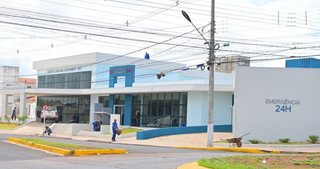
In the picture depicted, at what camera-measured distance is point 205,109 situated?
3566cm

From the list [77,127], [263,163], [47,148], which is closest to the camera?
[263,163]

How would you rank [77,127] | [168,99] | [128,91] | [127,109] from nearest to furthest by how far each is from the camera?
[168,99] → [77,127] → [128,91] → [127,109]

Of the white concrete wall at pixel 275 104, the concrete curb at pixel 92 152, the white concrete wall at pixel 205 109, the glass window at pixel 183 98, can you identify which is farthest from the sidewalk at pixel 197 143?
the concrete curb at pixel 92 152

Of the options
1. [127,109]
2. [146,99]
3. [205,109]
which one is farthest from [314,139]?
[127,109]

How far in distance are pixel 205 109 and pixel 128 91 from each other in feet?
30.1

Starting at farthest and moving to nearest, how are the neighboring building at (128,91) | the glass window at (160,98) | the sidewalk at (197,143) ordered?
the glass window at (160,98), the neighboring building at (128,91), the sidewalk at (197,143)

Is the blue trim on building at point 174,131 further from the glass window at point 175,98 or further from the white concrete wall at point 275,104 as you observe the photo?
the white concrete wall at point 275,104

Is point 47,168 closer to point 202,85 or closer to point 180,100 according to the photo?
point 202,85

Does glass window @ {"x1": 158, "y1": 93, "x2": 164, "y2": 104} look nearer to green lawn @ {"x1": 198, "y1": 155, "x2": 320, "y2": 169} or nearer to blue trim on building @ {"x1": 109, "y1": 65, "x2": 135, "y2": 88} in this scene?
blue trim on building @ {"x1": 109, "y1": 65, "x2": 135, "y2": 88}

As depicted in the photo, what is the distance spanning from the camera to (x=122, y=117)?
44.1 m

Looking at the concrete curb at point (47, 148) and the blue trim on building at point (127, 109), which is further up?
the blue trim on building at point (127, 109)

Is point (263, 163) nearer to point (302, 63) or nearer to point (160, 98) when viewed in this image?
point (302, 63)

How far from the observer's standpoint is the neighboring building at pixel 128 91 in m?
36.0

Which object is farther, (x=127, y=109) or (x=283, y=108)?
(x=127, y=109)
